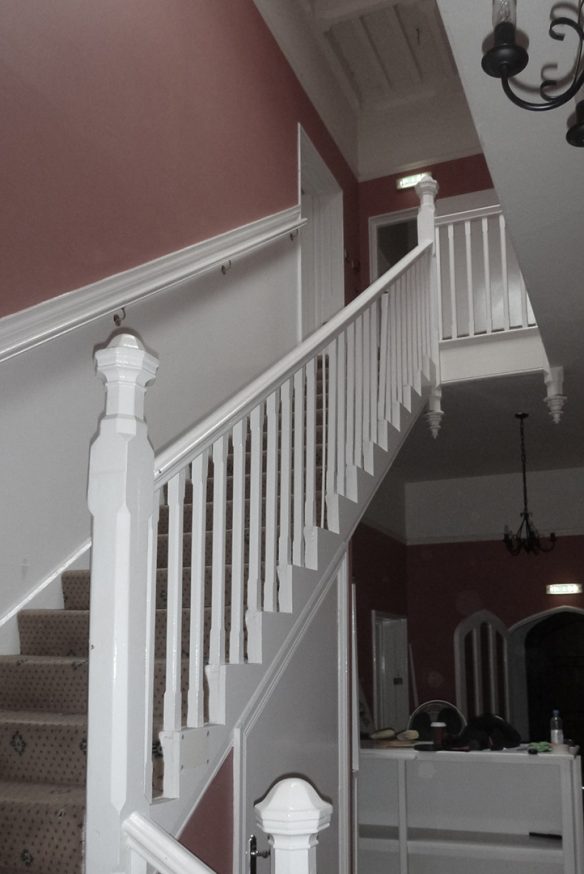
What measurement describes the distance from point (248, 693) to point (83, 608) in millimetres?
981

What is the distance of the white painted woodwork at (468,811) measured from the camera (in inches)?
212

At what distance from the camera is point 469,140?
26.1ft

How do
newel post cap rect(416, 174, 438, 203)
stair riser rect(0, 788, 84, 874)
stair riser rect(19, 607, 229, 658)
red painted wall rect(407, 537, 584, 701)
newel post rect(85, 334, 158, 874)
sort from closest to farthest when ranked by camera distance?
newel post rect(85, 334, 158, 874), stair riser rect(0, 788, 84, 874), stair riser rect(19, 607, 229, 658), newel post cap rect(416, 174, 438, 203), red painted wall rect(407, 537, 584, 701)

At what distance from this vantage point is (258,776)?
3.08m

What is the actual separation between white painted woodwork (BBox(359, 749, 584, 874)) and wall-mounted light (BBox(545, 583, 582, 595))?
3.37 m

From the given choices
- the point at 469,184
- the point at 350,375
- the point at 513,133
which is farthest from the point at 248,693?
the point at 469,184

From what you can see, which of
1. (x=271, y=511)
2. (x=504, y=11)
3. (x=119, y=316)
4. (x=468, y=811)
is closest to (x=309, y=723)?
(x=271, y=511)

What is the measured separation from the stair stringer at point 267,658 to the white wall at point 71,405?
1.05m

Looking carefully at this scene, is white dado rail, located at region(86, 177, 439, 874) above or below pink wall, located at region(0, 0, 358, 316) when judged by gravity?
below

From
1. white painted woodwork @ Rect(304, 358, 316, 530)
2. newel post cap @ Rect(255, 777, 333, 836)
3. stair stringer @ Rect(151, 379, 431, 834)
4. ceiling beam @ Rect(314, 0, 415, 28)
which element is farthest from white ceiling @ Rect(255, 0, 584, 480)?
newel post cap @ Rect(255, 777, 333, 836)

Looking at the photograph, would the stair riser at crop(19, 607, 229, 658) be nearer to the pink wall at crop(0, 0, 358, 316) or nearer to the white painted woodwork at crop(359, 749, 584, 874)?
the pink wall at crop(0, 0, 358, 316)

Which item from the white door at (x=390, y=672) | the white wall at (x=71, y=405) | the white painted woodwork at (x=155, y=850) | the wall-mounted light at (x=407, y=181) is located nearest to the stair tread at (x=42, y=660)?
the white wall at (x=71, y=405)

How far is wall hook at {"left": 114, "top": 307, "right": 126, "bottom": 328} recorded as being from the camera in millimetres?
4051

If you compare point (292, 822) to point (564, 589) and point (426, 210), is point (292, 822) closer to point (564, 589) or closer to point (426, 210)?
point (426, 210)
